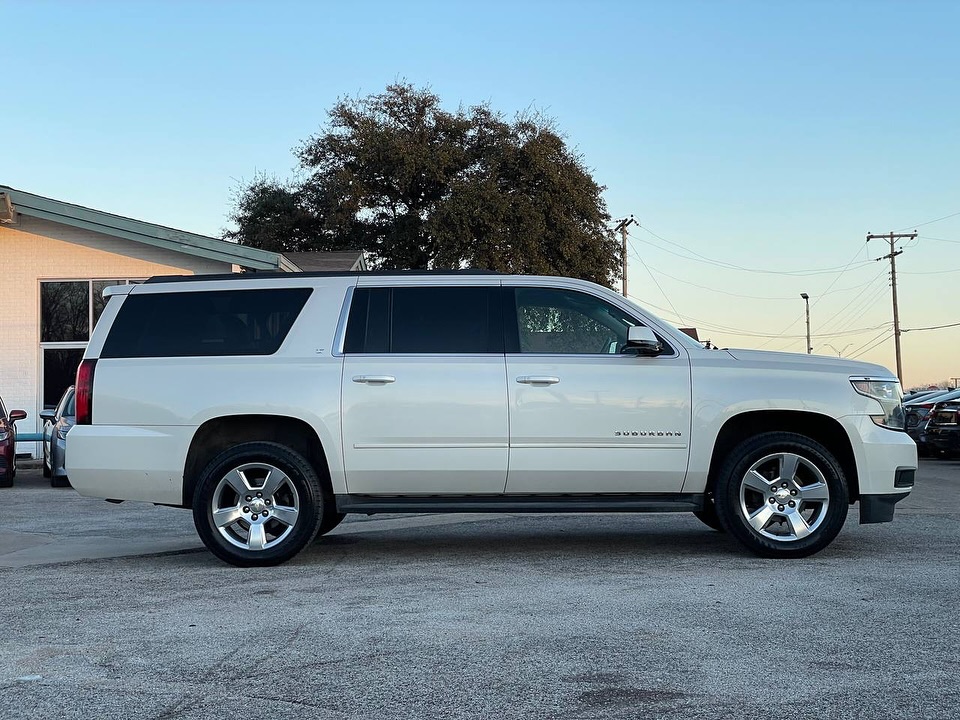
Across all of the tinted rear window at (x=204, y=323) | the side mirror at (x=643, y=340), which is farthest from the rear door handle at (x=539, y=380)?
the tinted rear window at (x=204, y=323)

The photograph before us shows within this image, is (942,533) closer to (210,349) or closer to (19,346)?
Answer: (210,349)

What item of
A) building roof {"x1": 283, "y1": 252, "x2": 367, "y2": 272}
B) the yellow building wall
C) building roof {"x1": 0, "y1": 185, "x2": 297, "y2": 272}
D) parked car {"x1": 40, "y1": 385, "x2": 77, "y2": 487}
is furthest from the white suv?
building roof {"x1": 283, "y1": 252, "x2": 367, "y2": 272}

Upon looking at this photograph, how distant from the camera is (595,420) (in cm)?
760

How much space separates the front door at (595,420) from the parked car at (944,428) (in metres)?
14.9

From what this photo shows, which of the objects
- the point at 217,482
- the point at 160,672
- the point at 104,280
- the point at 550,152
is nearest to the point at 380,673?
the point at 160,672

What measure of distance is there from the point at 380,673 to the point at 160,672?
958mm

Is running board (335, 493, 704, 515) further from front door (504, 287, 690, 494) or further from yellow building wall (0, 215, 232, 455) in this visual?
yellow building wall (0, 215, 232, 455)

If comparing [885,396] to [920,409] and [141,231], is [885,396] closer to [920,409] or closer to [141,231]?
[920,409]

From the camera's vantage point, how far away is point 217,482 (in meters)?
7.60

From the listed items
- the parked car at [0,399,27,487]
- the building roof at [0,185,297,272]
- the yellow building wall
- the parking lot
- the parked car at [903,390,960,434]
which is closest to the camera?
the parking lot

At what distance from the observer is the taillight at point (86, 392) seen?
7.79 meters

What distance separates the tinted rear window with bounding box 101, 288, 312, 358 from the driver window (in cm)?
161

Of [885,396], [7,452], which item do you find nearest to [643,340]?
[885,396]

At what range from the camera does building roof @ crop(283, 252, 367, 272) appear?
1039 inches
